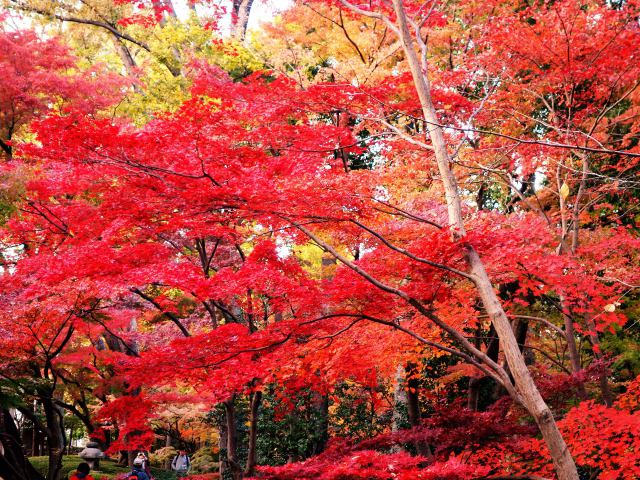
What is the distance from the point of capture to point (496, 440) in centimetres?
966

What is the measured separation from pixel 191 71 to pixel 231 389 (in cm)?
863

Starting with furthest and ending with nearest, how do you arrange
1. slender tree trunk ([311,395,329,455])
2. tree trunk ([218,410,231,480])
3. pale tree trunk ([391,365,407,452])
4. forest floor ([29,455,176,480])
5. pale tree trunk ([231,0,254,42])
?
pale tree trunk ([231,0,254,42])
tree trunk ([218,410,231,480])
forest floor ([29,455,176,480])
slender tree trunk ([311,395,329,455])
pale tree trunk ([391,365,407,452])

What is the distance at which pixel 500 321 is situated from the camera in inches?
241

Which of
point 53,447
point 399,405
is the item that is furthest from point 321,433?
point 53,447

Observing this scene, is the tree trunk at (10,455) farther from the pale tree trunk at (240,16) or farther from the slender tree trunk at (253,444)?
the pale tree trunk at (240,16)

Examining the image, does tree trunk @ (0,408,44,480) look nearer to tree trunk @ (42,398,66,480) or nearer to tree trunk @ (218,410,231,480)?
tree trunk @ (42,398,66,480)

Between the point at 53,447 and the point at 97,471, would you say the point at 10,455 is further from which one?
the point at 97,471

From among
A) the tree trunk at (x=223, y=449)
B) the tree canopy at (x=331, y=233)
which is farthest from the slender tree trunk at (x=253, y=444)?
the tree trunk at (x=223, y=449)

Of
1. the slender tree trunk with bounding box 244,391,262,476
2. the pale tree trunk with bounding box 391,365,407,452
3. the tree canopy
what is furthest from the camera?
the pale tree trunk with bounding box 391,365,407,452

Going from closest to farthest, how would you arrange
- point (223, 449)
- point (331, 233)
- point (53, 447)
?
point (53, 447) < point (331, 233) < point (223, 449)

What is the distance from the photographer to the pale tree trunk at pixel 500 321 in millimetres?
5785

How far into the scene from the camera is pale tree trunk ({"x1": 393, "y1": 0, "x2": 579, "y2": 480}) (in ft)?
19.0

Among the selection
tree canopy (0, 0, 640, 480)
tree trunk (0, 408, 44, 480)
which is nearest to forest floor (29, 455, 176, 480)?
tree canopy (0, 0, 640, 480)

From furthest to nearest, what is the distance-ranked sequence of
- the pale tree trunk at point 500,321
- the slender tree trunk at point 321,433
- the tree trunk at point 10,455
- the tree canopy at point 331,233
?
the slender tree trunk at point 321,433 → the tree trunk at point 10,455 → the tree canopy at point 331,233 → the pale tree trunk at point 500,321
